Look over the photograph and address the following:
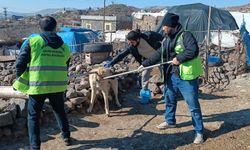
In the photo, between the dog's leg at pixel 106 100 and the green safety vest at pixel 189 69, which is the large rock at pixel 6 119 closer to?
the dog's leg at pixel 106 100

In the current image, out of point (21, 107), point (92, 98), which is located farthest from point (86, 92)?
point (21, 107)

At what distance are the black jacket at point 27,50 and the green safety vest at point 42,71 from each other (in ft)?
0.15

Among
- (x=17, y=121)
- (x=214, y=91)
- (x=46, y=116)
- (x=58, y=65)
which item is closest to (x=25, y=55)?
(x=58, y=65)

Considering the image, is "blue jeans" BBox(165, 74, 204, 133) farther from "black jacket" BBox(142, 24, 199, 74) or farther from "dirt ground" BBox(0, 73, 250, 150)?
"dirt ground" BBox(0, 73, 250, 150)

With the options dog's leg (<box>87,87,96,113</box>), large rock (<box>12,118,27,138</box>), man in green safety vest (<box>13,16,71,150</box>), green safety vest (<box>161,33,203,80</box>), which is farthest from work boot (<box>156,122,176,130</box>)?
large rock (<box>12,118,27,138</box>)

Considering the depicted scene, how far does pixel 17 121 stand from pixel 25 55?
5.09 feet

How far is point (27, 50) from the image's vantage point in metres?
5.04

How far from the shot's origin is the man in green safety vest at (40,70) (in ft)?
16.7

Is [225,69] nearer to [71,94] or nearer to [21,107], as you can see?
[71,94]

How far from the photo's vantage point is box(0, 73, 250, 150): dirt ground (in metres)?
5.75

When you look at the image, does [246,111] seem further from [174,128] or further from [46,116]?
[46,116]

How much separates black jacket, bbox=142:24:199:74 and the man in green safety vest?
1624 mm

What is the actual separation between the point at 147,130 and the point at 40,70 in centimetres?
224

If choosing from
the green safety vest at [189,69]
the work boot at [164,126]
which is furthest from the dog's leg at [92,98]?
the green safety vest at [189,69]
